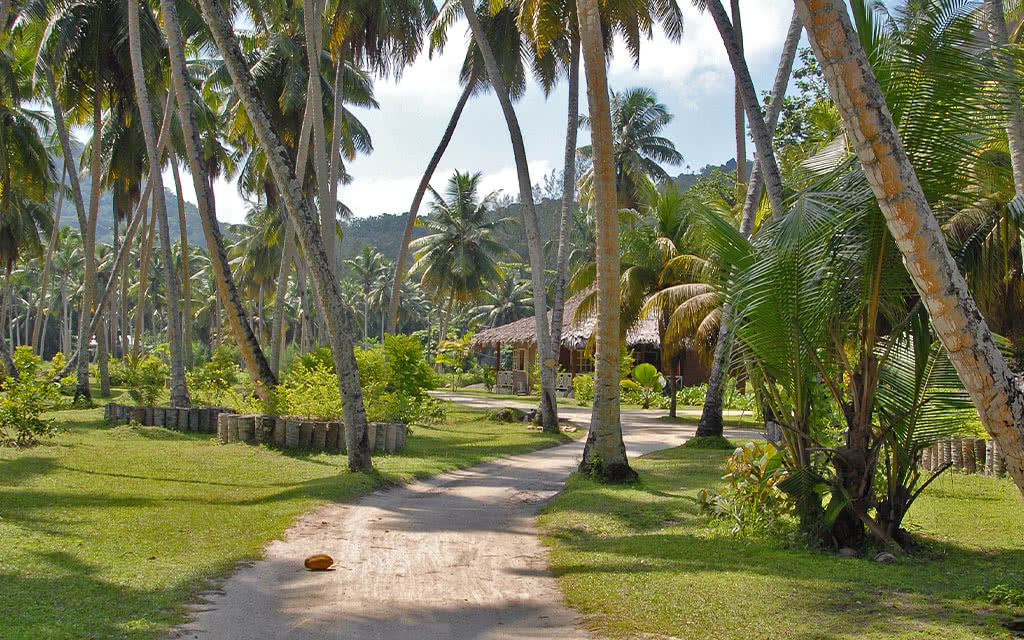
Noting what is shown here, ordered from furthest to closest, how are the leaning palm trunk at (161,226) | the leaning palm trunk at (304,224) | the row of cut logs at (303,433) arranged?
the leaning palm trunk at (161,226) → the row of cut logs at (303,433) → the leaning palm trunk at (304,224)

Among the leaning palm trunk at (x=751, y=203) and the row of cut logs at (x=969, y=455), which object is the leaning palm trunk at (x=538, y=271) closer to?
the leaning palm trunk at (x=751, y=203)

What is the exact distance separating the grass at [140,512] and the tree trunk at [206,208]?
5.48 ft

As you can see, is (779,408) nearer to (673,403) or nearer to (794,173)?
(794,173)

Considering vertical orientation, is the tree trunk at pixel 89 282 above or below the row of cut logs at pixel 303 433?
above

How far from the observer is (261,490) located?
9852 mm

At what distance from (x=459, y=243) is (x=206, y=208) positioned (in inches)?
1152

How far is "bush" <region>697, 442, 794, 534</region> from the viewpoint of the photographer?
754 cm

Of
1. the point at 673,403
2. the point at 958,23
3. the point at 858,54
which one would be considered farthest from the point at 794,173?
the point at 673,403

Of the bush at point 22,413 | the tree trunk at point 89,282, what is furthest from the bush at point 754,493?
the tree trunk at point 89,282

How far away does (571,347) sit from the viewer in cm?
3591

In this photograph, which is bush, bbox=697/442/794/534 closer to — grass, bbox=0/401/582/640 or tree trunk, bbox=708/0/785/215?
tree trunk, bbox=708/0/785/215

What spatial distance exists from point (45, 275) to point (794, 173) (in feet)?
115

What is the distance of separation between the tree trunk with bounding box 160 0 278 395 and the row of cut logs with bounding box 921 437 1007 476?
1108cm

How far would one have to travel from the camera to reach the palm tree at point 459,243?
43750mm
